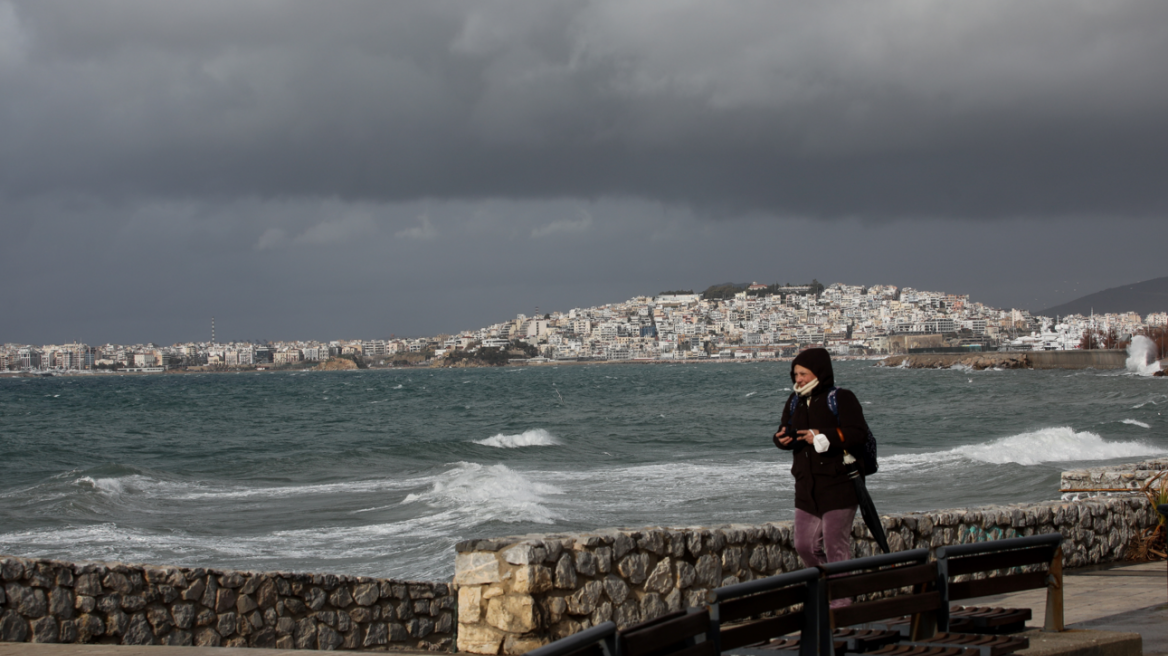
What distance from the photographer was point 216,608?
6.77m

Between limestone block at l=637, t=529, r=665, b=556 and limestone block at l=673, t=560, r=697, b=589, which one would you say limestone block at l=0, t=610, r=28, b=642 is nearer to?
limestone block at l=637, t=529, r=665, b=556

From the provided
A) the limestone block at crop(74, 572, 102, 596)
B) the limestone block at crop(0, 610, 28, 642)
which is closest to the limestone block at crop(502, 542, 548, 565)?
the limestone block at crop(74, 572, 102, 596)

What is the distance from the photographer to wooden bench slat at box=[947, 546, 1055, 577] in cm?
455

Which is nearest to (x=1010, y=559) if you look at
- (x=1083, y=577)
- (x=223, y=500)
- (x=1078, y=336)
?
(x=1083, y=577)

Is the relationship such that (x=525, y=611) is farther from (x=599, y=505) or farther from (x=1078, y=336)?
(x=1078, y=336)

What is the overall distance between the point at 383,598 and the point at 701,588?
2.33 metres

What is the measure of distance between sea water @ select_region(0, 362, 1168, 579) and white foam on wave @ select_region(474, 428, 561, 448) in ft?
0.44

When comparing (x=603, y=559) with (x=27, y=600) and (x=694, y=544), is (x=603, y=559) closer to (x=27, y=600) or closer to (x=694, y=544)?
(x=694, y=544)

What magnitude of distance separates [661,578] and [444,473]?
671 inches

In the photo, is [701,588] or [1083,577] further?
[1083,577]

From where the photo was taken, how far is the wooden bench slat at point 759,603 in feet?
11.1

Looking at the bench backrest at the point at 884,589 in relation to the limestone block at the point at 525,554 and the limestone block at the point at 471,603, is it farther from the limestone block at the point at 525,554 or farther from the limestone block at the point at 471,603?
the limestone block at the point at 471,603

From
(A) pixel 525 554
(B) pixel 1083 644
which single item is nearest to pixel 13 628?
(A) pixel 525 554

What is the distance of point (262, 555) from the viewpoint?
40.4 ft
